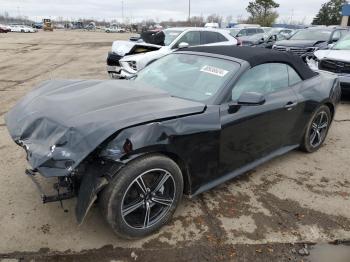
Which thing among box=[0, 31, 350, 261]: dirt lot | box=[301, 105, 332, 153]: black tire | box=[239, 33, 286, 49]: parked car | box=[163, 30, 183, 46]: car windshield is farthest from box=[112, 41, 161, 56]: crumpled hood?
box=[239, 33, 286, 49]: parked car

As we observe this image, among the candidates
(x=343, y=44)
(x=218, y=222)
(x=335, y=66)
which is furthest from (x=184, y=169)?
(x=343, y=44)

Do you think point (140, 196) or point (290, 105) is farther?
point (290, 105)

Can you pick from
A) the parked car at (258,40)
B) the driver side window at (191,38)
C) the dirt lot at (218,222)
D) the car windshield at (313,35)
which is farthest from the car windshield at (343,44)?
the parked car at (258,40)

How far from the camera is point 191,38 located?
993 cm

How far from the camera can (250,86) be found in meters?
3.67

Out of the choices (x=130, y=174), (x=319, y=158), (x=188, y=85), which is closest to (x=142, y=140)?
(x=130, y=174)

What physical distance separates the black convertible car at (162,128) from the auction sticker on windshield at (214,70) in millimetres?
12

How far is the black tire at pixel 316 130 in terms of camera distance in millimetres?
4683

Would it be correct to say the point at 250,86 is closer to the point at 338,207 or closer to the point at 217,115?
the point at 217,115

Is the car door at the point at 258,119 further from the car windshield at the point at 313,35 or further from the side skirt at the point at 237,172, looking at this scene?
the car windshield at the point at 313,35

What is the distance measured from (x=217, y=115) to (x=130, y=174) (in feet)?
3.47

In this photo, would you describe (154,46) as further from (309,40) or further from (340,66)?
(309,40)

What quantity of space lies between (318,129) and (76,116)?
11.8 ft

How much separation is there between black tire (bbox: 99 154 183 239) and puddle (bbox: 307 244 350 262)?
126 cm
